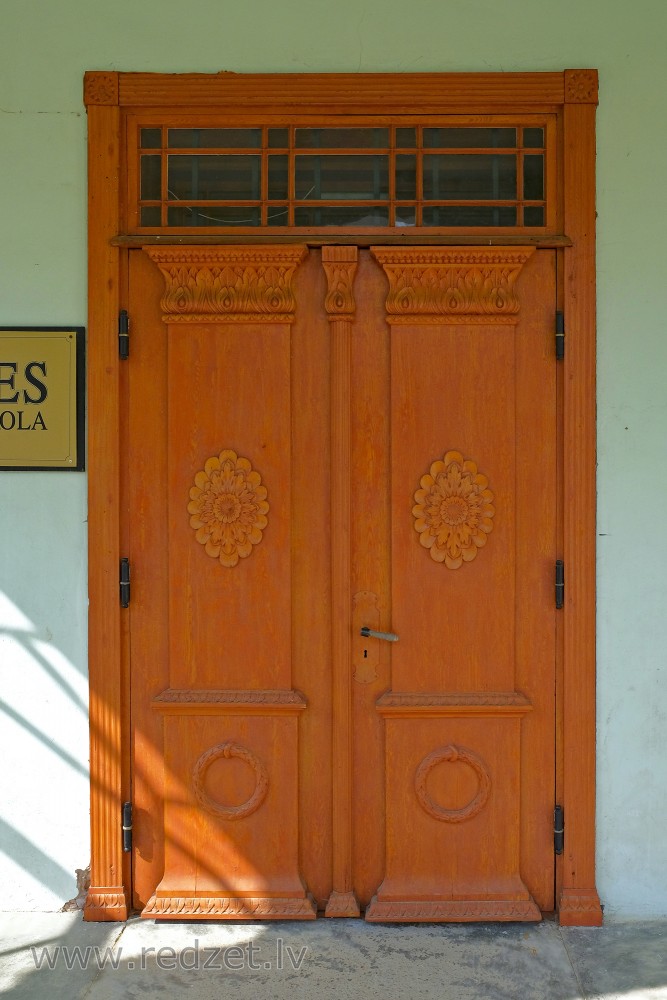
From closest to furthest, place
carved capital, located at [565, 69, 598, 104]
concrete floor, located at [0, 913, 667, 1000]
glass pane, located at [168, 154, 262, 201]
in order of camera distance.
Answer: concrete floor, located at [0, 913, 667, 1000]
carved capital, located at [565, 69, 598, 104]
glass pane, located at [168, 154, 262, 201]

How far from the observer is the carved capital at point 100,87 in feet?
9.50

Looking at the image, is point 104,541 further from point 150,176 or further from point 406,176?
point 406,176

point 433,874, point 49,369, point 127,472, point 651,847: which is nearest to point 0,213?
point 49,369

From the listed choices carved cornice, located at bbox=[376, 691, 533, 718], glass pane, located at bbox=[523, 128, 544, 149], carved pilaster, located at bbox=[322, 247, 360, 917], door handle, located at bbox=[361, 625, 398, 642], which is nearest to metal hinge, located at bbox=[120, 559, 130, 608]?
carved pilaster, located at bbox=[322, 247, 360, 917]

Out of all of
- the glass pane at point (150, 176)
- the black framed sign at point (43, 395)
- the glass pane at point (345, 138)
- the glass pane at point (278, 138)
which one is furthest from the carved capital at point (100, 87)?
the black framed sign at point (43, 395)

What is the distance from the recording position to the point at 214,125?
2.97m

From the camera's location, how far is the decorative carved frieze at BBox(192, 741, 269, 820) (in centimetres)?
296

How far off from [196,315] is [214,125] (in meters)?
0.70

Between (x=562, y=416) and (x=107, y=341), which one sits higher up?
(x=107, y=341)

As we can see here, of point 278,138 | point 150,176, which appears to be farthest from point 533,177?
point 150,176

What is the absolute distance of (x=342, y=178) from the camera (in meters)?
2.97

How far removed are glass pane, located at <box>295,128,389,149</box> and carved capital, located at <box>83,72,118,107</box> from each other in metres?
0.67

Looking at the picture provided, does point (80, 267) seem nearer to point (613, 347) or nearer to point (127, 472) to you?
point (127, 472)

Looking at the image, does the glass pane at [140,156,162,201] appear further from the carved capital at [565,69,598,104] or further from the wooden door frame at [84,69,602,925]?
the carved capital at [565,69,598,104]
